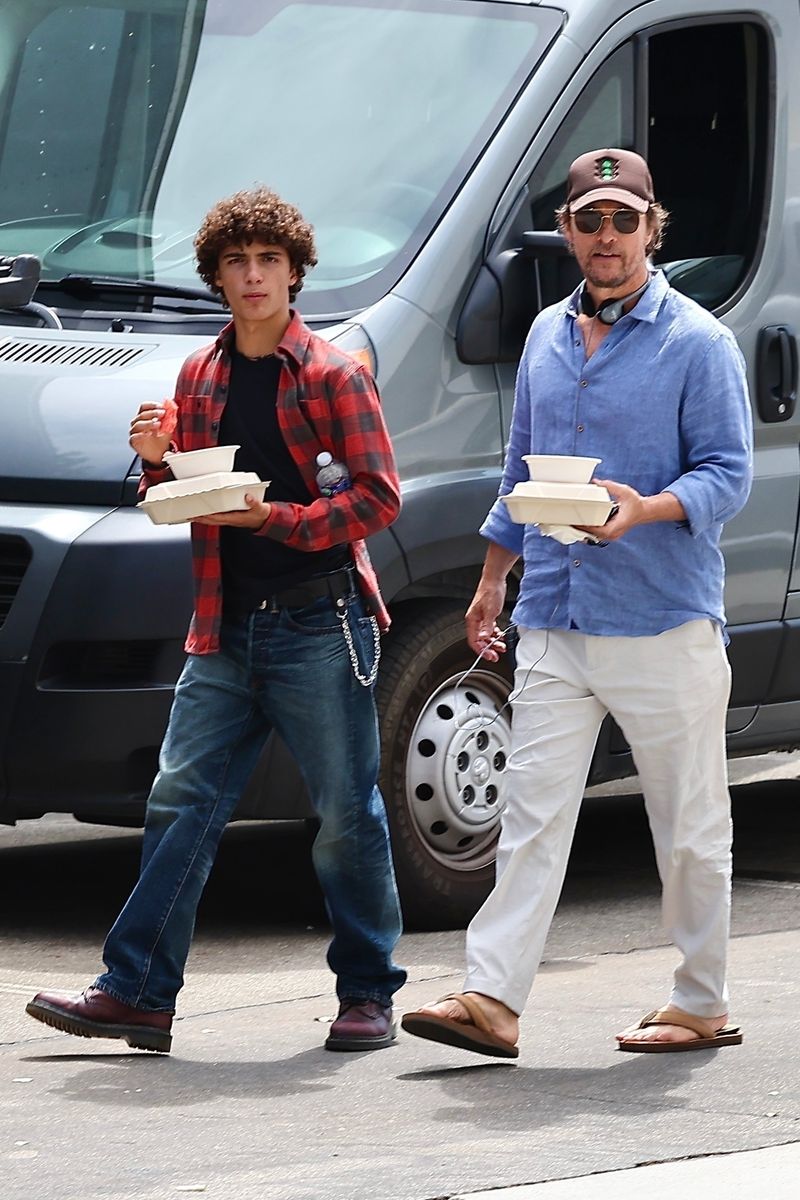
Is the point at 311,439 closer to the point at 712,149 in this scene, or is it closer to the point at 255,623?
the point at 255,623

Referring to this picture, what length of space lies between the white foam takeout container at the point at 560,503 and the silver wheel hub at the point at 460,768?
1.75m

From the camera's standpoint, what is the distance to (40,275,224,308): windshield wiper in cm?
717

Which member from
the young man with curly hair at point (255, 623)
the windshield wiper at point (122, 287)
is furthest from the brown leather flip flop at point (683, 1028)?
the windshield wiper at point (122, 287)

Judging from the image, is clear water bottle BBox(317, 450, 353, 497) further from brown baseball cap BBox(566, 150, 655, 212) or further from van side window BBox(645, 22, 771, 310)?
van side window BBox(645, 22, 771, 310)

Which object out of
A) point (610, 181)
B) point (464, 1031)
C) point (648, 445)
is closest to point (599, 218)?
point (610, 181)

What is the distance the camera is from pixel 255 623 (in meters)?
5.79

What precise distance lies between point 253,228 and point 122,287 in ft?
5.09

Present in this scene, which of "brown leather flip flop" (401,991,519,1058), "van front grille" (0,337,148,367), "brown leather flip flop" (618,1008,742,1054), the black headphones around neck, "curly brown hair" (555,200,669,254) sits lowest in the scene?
"brown leather flip flop" (618,1008,742,1054)

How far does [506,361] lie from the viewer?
7.29m

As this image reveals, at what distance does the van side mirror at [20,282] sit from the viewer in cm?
709

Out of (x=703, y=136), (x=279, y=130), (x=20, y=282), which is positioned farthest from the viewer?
(x=703, y=136)

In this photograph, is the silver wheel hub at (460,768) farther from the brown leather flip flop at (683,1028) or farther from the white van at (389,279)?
the brown leather flip flop at (683,1028)

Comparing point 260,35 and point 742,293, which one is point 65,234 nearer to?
point 260,35

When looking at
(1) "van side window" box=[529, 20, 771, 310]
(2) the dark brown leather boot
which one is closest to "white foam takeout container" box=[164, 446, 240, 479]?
(2) the dark brown leather boot
